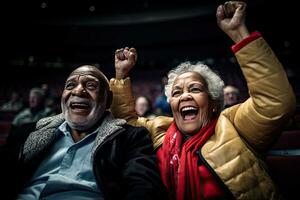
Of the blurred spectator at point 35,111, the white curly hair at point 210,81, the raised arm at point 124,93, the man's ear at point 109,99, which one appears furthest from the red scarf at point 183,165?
the blurred spectator at point 35,111

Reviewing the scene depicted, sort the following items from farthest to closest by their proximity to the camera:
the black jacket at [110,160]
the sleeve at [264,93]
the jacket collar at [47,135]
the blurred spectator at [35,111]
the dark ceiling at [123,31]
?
the dark ceiling at [123,31] → the blurred spectator at [35,111] → the jacket collar at [47,135] → the black jacket at [110,160] → the sleeve at [264,93]

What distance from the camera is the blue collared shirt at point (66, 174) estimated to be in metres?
1.22

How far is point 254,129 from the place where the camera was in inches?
43.6

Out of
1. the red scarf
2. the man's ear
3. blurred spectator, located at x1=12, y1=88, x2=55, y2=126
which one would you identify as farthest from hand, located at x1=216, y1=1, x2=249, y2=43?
blurred spectator, located at x1=12, y1=88, x2=55, y2=126

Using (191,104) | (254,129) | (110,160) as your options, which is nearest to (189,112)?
(191,104)

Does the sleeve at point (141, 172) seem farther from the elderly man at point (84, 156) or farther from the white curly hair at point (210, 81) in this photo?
the white curly hair at point (210, 81)

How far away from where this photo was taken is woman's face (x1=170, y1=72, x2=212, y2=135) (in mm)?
1312

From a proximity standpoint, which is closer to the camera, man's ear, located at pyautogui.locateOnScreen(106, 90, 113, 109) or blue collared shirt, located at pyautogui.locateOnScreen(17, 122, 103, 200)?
blue collared shirt, located at pyautogui.locateOnScreen(17, 122, 103, 200)

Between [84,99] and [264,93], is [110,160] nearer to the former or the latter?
[84,99]

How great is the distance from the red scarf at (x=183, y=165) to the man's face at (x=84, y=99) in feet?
1.51

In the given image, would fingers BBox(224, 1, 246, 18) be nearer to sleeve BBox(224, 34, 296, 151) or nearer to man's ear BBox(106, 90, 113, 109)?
sleeve BBox(224, 34, 296, 151)

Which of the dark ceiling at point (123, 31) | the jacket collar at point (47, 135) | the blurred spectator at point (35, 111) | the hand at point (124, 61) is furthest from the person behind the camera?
the dark ceiling at point (123, 31)

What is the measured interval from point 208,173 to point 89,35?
11.3 meters

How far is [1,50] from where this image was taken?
33.3ft
